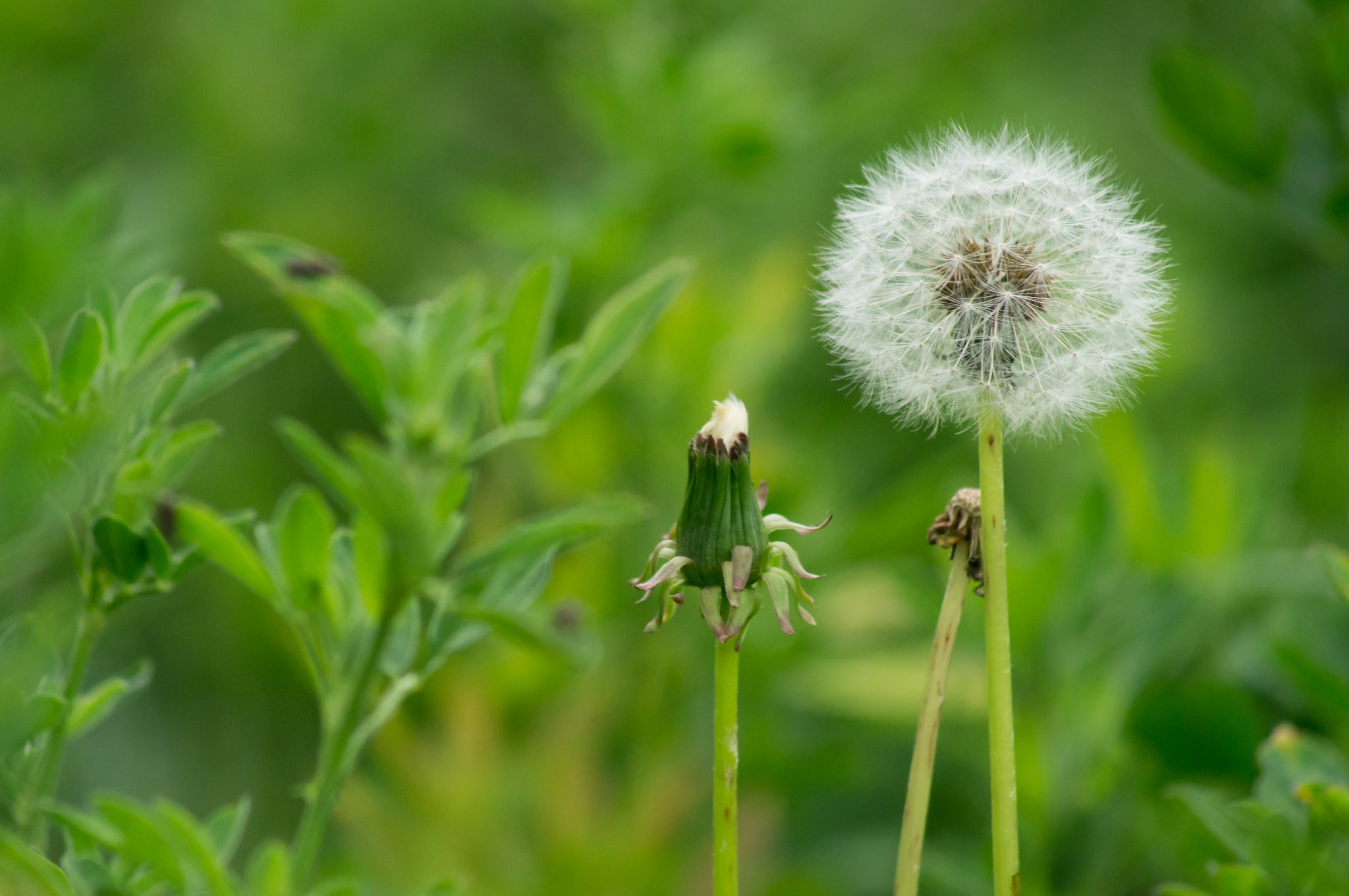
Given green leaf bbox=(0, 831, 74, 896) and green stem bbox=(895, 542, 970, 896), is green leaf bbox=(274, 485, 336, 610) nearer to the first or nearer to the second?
green leaf bbox=(0, 831, 74, 896)

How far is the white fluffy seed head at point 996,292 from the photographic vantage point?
31.7 inches

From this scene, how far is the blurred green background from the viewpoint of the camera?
145 cm

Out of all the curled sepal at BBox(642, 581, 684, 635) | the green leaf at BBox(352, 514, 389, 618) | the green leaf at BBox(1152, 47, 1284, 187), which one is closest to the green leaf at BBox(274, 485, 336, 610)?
the green leaf at BBox(352, 514, 389, 618)

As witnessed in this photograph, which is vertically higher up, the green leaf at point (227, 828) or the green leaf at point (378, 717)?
the green leaf at point (378, 717)

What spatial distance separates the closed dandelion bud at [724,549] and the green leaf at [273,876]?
26 cm

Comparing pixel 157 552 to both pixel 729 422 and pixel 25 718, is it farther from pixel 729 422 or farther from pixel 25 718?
pixel 729 422

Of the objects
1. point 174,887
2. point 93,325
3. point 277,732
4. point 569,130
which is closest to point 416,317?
point 93,325

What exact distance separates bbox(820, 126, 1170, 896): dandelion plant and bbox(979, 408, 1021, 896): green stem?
6cm

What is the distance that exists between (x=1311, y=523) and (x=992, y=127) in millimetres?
1070

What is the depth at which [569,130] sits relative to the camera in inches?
137

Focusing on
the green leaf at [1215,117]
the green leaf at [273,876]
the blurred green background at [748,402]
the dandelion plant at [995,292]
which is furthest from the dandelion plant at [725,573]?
the green leaf at [1215,117]

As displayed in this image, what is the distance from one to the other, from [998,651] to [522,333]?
387 mm

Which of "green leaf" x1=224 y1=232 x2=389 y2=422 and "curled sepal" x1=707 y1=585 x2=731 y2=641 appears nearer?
"curled sepal" x1=707 y1=585 x2=731 y2=641

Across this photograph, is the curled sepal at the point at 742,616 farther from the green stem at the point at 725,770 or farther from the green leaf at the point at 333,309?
the green leaf at the point at 333,309
